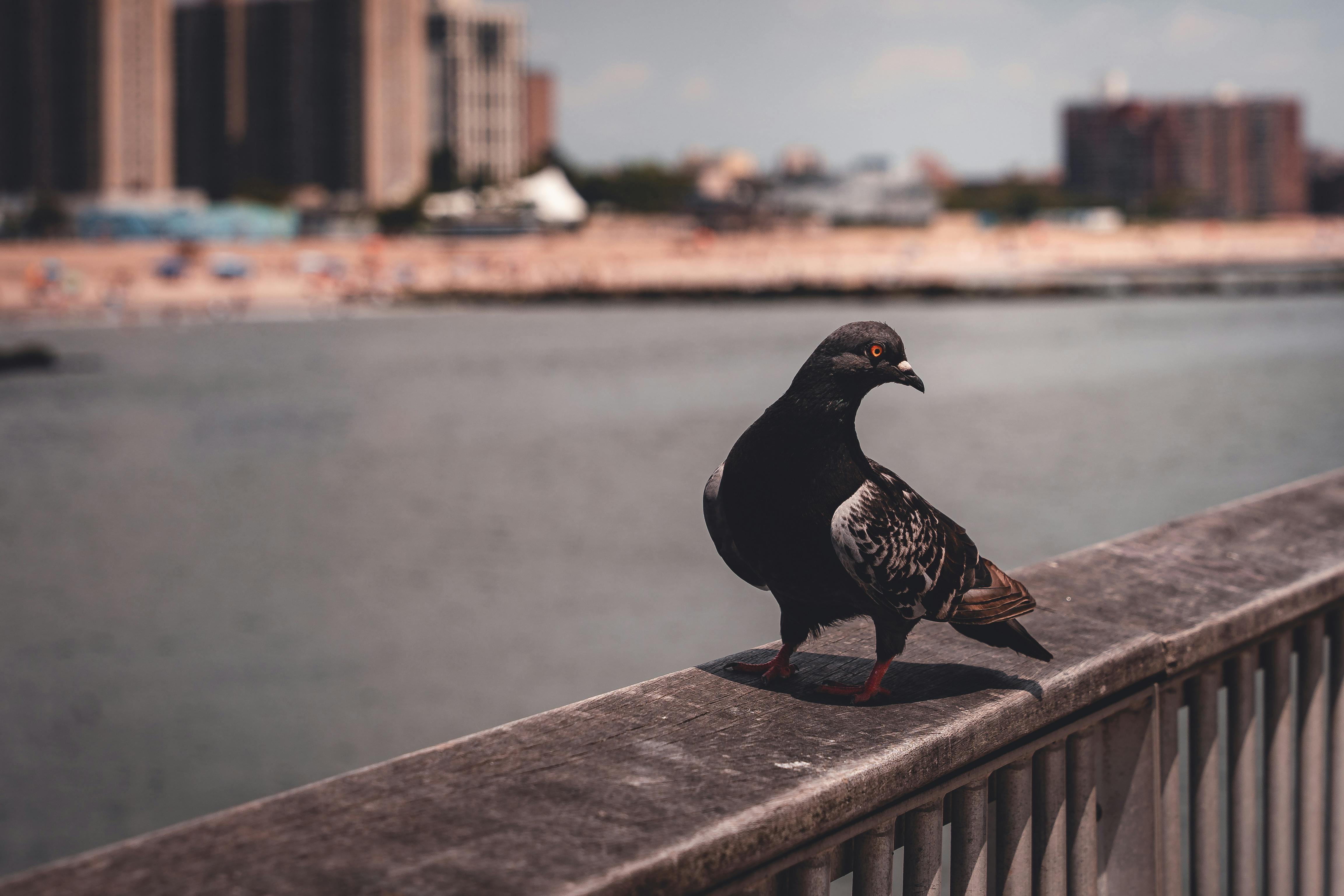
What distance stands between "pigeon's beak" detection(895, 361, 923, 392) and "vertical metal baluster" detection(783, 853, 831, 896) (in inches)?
33.6

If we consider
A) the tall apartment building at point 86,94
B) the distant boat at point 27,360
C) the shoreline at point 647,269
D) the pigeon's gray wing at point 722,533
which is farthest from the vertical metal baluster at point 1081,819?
the tall apartment building at point 86,94

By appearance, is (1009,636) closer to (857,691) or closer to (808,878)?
(857,691)

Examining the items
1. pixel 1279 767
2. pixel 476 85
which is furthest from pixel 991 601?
pixel 476 85

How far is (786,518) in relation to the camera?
7.89ft

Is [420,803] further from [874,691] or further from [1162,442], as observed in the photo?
[1162,442]

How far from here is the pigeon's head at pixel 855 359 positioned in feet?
7.89

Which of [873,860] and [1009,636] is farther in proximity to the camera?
[1009,636]

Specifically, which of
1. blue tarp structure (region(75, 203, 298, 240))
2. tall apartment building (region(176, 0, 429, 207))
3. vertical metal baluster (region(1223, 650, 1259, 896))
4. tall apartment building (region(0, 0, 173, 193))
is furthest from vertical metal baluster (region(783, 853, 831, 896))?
tall apartment building (region(176, 0, 429, 207))

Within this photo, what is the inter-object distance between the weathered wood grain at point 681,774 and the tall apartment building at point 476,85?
18549cm

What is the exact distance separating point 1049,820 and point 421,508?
Result: 26.5 metres

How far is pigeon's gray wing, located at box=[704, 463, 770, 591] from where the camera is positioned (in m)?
2.51

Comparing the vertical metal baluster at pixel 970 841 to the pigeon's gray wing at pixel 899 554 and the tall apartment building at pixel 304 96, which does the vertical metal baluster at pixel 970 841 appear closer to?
the pigeon's gray wing at pixel 899 554

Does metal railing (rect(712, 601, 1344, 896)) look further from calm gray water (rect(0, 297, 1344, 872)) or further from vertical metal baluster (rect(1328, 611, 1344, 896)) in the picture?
calm gray water (rect(0, 297, 1344, 872))

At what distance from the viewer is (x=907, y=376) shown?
98.1 inches
